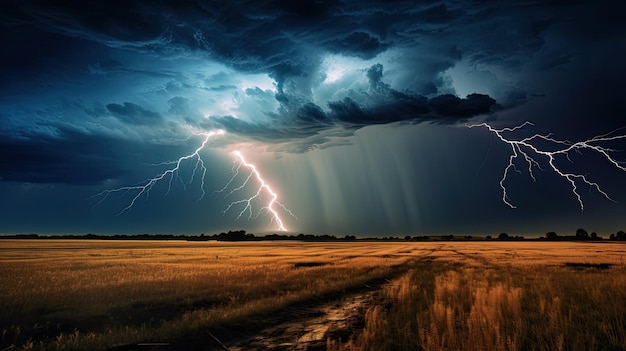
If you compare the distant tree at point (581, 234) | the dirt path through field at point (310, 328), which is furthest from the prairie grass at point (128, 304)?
the distant tree at point (581, 234)

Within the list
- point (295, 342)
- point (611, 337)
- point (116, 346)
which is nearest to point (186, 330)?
point (116, 346)

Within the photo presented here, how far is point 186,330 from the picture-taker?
11.2m

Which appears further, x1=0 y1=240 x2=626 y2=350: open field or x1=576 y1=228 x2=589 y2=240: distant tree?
x1=576 y1=228 x2=589 y2=240: distant tree

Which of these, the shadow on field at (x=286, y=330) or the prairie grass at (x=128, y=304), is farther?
the prairie grass at (x=128, y=304)

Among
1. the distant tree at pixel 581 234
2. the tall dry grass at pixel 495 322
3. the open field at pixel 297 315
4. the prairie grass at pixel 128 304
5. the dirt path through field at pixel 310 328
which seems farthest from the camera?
the distant tree at pixel 581 234

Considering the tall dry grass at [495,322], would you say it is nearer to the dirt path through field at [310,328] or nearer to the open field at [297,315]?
the open field at [297,315]

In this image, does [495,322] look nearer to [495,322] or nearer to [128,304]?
[495,322]

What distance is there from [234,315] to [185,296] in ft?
16.0

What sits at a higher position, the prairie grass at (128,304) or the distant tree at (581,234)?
the distant tree at (581,234)

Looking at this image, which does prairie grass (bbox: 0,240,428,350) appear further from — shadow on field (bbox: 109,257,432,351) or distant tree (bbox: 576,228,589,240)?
distant tree (bbox: 576,228,589,240)

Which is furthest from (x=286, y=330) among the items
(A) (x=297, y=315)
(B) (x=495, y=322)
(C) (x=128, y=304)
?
(C) (x=128, y=304)

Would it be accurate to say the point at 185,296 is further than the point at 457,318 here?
Yes

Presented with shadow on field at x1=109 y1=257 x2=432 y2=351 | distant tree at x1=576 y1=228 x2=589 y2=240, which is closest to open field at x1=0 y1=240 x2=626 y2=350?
shadow on field at x1=109 y1=257 x2=432 y2=351

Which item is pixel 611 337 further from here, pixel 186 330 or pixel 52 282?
pixel 52 282
